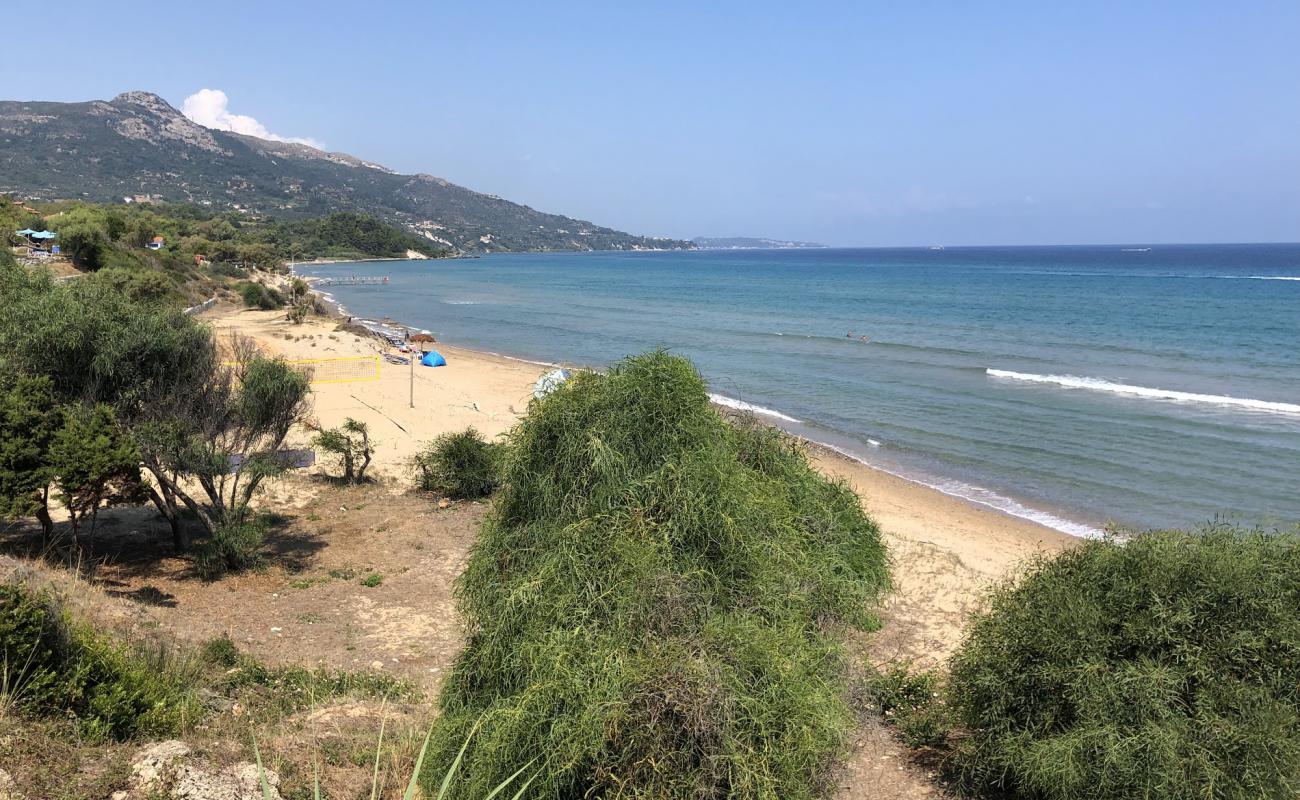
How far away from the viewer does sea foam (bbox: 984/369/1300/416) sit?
26.0 m

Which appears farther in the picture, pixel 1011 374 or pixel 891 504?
pixel 1011 374

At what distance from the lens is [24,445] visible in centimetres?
929

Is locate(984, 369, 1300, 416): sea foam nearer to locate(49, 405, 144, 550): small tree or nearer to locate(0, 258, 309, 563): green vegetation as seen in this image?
locate(0, 258, 309, 563): green vegetation

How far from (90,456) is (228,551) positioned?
8.64 feet

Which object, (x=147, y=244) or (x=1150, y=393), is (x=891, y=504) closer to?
(x=1150, y=393)

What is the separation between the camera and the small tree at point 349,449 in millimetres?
15648

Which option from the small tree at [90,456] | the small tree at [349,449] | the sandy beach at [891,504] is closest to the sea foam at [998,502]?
the sandy beach at [891,504]

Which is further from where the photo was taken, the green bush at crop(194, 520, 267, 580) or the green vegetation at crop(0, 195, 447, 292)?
the green vegetation at crop(0, 195, 447, 292)

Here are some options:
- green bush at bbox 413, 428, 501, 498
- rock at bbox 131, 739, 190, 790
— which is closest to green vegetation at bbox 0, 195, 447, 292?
green bush at bbox 413, 428, 501, 498

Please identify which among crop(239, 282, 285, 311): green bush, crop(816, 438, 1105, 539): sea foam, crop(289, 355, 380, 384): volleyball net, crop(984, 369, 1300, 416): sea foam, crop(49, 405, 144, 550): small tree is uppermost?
crop(239, 282, 285, 311): green bush

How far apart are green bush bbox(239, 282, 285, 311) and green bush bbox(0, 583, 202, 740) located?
49.7 metres

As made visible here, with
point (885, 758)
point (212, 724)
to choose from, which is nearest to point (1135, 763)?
point (885, 758)

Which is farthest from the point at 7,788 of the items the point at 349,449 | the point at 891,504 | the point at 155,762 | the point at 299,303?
the point at 299,303

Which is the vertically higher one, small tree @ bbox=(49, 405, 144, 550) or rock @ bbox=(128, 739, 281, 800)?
small tree @ bbox=(49, 405, 144, 550)
